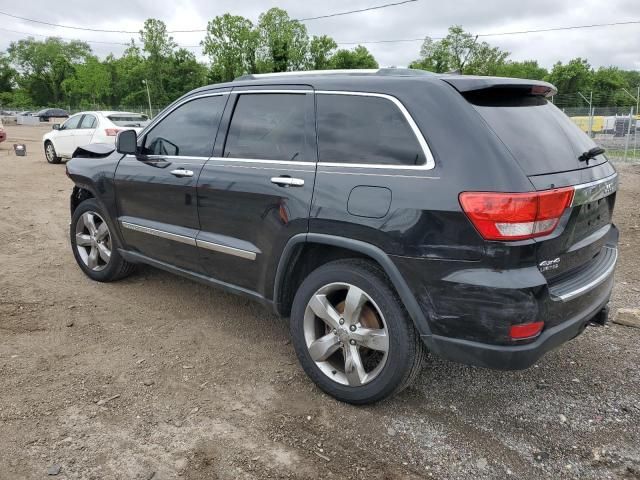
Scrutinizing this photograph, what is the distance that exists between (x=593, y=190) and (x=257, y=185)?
6.19ft

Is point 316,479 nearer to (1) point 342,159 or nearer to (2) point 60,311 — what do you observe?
(1) point 342,159

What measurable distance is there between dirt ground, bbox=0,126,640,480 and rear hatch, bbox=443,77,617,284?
89cm

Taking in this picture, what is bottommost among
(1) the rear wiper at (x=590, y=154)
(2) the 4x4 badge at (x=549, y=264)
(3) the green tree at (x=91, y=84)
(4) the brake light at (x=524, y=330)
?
(4) the brake light at (x=524, y=330)

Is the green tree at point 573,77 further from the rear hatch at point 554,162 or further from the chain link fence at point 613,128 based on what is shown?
the rear hatch at point 554,162

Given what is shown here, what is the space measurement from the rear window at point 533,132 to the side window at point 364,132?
0.38m

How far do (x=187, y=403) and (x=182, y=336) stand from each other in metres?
0.93

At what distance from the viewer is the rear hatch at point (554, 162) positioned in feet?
8.28

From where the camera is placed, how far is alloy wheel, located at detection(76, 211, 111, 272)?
484cm

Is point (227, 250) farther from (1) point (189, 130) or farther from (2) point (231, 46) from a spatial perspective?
(2) point (231, 46)

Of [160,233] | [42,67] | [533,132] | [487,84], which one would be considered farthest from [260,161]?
[42,67]

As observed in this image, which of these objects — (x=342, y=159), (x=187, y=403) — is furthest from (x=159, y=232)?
(x=342, y=159)

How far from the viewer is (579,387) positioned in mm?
3281

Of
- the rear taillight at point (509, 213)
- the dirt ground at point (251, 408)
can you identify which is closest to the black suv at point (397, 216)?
the rear taillight at point (509, 213)

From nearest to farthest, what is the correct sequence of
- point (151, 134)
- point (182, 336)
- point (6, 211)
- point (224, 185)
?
point (224, 185), point (182, 336), point (151, 134), point (6, 211)
